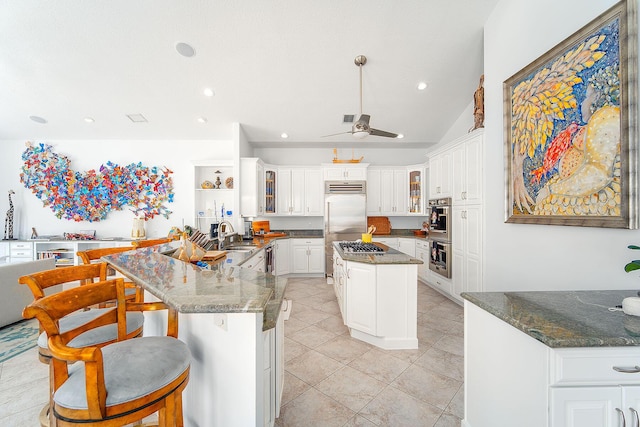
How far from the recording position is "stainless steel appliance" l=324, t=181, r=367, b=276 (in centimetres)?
510

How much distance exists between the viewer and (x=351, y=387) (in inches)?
76.7

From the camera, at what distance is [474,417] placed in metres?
1.39

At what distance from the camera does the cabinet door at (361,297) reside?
8.30ft

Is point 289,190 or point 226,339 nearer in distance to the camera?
point 226,339

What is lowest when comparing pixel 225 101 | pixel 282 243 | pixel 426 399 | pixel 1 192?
pixel 426 399

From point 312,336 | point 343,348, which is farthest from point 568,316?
point 312,336

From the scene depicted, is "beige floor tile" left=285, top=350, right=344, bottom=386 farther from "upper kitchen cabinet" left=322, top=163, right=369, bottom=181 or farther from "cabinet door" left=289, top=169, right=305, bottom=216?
"upper kitchen cabinet" left=322, top=163, right=369, bottom=181

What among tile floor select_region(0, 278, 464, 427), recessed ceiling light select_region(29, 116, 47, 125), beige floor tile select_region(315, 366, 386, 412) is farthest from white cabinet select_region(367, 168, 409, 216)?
recessed ceiling light select_region(29, 116, 47, 125)

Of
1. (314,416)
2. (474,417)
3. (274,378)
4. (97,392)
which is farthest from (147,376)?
(474,417)

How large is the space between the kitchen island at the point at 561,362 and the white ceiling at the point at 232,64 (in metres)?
3.05

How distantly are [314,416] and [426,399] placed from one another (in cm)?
86

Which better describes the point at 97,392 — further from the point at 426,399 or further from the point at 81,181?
the point at 81,181

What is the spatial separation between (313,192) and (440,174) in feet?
8.43

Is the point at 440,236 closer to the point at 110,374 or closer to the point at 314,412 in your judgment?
the point at 314,412
